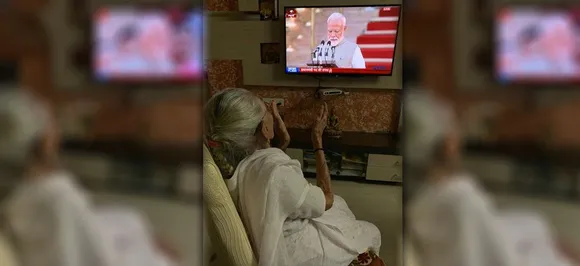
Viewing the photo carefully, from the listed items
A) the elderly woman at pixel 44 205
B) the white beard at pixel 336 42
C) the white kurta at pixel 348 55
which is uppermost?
the white beard at pixel 336 42

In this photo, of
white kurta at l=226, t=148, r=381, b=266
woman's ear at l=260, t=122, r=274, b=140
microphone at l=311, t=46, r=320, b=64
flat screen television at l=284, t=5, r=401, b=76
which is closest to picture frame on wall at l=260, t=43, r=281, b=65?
flat screen television at l=284, t=5, r=401, b=76

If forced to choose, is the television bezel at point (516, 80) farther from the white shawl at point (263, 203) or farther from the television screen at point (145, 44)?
the white shawl at point (263, 203)

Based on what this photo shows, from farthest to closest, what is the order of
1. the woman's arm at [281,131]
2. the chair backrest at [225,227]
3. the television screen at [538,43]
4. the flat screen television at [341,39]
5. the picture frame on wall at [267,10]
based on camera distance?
the flat screen television at [341,39] < the picture frame on wall at [267,10] < the woman's arm at [281,131] < the chair backrest at [225,227] < the television screen at [538,43]

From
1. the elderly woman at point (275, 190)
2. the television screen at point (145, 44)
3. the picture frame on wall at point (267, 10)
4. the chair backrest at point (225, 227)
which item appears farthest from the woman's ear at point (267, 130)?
the television screen at point (145, 44)

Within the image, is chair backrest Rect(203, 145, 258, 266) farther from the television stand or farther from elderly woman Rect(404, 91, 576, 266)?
elderly woman Rect(404, 91, 576, 266)

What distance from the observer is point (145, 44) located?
0.35 metres

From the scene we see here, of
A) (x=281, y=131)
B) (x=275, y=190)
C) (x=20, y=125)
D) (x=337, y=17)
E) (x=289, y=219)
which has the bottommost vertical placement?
(x=289, y=219)

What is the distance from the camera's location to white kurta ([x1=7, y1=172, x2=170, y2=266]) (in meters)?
0.36

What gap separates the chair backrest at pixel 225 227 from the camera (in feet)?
4.13

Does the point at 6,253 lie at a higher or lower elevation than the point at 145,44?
lower

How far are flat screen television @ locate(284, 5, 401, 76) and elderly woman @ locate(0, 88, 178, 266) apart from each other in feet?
5.13

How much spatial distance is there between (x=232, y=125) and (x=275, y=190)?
0.26 meters

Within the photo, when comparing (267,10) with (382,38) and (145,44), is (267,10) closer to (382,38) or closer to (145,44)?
(382,38)

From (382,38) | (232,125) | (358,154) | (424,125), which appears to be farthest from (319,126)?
(424,125)
